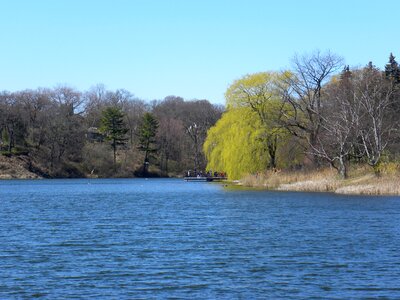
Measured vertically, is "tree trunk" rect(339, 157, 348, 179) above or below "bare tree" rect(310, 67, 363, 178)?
below

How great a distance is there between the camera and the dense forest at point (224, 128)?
59.8m

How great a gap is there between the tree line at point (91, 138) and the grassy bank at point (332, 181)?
53163 millimetres

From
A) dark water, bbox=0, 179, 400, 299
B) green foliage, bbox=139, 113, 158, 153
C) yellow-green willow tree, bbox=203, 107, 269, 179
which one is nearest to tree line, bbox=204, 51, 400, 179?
yellow-green willow tree, bbox=203, 107, 269, 179

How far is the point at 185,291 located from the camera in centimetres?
1708

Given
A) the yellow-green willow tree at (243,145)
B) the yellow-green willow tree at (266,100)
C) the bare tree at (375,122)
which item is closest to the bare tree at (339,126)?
the bare tree at (375,122)

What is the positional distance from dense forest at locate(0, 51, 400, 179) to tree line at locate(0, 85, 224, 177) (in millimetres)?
173

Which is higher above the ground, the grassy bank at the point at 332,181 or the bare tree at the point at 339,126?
the bare tree at the point at 339,126

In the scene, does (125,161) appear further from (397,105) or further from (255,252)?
(255,252)

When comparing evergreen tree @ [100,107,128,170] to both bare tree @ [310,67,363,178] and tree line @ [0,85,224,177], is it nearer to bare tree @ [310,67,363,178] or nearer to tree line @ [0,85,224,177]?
tree line @ [0,85,224,177]

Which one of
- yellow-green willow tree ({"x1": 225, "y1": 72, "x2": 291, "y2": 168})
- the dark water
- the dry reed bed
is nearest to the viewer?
the dark water

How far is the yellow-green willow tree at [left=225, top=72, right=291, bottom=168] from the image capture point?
214 feet

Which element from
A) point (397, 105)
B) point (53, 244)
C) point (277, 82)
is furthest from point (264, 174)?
point (53, 244)

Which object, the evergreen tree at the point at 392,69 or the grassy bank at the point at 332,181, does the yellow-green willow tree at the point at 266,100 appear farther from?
the evergreen tree at the point at 392,69

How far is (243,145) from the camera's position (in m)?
66.8
